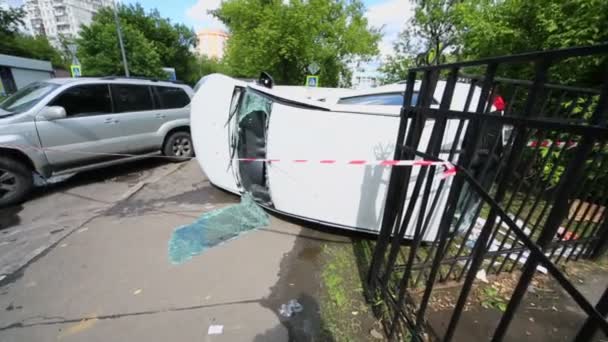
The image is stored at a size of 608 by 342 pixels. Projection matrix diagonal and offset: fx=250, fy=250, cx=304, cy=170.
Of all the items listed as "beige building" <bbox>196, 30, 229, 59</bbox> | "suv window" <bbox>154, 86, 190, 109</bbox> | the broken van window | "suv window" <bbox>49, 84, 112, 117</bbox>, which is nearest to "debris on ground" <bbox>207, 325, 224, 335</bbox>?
the broken van window

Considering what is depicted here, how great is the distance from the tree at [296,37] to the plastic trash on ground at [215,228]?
12.8 m

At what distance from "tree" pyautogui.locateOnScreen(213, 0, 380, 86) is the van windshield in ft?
37.7

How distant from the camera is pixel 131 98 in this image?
4.74m

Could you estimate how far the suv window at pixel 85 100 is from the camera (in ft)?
13.0

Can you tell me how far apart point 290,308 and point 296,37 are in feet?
48.0

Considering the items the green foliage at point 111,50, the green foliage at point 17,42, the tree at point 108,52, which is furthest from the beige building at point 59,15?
the tree at point 108,52

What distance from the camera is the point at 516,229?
0.96 metres

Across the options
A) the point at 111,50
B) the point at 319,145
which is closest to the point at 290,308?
the point at 319,145

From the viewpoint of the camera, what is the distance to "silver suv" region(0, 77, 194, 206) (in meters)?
3.58

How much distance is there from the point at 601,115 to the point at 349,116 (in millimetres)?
1736

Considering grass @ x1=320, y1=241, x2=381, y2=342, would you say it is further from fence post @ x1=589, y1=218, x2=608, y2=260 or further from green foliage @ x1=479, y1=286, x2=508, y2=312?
fence post @ x1=589, y1=218, x2=608, y2=260

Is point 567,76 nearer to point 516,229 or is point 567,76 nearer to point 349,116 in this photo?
point 349,116

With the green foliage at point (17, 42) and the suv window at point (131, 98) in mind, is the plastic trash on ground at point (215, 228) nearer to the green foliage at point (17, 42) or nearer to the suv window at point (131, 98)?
the suv window at point (131, 98)

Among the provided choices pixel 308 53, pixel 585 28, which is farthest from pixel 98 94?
pixel 308 53
